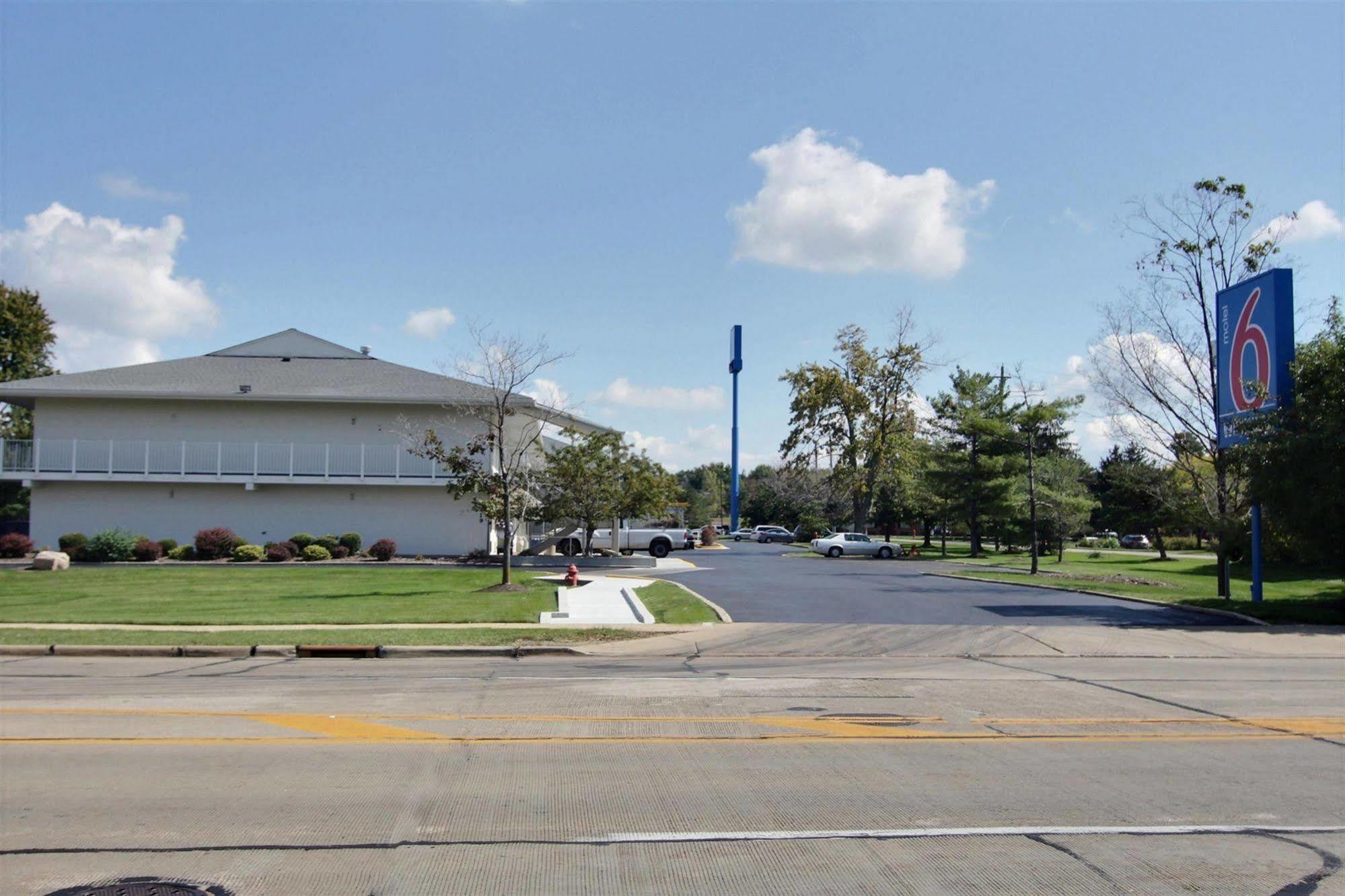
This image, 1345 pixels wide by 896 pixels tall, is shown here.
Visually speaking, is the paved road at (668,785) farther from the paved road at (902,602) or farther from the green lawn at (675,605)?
the paved road at (902,602)

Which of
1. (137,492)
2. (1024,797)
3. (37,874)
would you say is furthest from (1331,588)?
(137,492)

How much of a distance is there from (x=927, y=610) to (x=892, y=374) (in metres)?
36.6

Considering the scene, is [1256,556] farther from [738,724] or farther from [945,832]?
[945,832]

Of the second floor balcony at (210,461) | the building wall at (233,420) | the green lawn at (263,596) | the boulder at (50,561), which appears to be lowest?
the green lawn at (263,596)

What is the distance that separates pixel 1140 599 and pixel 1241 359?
5.98 metres

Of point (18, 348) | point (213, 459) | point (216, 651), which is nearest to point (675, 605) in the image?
point (216, 651)

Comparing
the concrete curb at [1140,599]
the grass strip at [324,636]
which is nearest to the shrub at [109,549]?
the grass strip at [324,636]

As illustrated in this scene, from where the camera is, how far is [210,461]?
1352 inches

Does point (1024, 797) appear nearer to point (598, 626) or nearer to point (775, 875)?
point (775, 875)

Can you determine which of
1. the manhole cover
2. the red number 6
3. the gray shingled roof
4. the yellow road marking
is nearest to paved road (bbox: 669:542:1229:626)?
the red number 6

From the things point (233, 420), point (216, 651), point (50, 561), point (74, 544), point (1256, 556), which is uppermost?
point (233, 420)

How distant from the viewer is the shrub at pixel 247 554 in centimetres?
3112

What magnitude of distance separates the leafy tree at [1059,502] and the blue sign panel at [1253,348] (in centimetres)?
1520

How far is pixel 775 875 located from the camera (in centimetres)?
520
